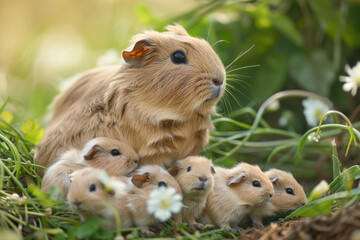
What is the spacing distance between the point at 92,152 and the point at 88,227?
587 mm

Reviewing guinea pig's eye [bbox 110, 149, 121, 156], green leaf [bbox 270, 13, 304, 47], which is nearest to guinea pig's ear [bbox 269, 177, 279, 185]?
guinea pig's eye [bbox 110, 149, 121, 156]

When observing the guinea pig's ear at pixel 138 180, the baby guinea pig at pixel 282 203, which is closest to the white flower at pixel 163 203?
the guinea pig's ear at pixel 138 180

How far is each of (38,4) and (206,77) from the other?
5.98 m

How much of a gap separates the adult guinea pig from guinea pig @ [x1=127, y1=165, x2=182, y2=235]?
362mm

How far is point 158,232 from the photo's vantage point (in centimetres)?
300

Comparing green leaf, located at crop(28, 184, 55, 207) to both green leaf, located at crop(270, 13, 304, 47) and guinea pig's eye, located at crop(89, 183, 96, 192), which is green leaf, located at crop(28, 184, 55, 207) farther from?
green leaf, located at crop(270, 13, 304, 47)

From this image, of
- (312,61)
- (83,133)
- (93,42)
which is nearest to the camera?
(83,133)

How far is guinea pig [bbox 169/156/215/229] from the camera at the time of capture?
2.95 meters

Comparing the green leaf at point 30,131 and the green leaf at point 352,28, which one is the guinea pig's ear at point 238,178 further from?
the green leaf at point 352,28

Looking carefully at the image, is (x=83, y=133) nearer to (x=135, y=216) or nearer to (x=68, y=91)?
(x=68, y=91)

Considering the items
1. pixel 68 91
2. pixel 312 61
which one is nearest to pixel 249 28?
pixel 312 61

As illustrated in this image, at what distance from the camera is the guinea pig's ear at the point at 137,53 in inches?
130

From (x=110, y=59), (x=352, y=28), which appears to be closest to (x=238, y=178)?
(x=110, y=59)

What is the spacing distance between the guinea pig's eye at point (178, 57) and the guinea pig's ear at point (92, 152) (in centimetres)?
82
